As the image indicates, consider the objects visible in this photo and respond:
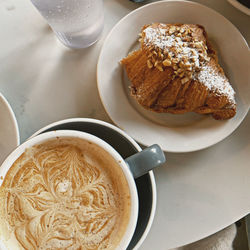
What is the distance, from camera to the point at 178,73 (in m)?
0.90

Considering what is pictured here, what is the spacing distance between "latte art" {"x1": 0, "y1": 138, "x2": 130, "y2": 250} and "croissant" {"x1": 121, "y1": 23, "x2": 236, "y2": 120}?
310 millimetres

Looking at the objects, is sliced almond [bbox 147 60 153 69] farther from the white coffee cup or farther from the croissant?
the white coffee cup

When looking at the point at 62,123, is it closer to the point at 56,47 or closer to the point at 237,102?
the point at 56,47

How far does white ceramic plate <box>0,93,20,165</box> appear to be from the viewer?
94 cm

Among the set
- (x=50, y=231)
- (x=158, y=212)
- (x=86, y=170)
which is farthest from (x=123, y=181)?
(x=158, y=212)

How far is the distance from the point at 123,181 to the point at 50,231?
22 cm

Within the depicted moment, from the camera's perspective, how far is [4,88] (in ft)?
3.45

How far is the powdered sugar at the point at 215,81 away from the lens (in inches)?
36.1

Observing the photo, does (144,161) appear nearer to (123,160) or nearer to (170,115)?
(123,160)

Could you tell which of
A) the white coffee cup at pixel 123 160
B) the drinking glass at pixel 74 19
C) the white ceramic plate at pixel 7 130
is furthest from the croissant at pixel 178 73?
the white ceramic plate at pixel 7 130

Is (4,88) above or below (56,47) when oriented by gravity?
below

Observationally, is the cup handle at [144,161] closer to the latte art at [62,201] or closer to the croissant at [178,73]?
the latte art at [62,201]

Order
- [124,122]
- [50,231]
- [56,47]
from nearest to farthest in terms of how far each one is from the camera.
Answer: [50,231], [124,122], [56,47]

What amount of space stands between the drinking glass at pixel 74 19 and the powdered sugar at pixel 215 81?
0.37 m
